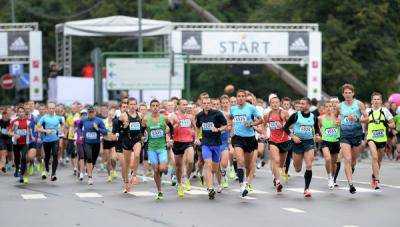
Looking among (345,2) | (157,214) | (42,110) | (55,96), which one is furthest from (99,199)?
(345,2)

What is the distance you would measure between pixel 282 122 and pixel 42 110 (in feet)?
32.3

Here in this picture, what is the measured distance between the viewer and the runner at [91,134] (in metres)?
24.4

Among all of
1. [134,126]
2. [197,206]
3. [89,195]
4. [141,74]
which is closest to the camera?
[197,206]

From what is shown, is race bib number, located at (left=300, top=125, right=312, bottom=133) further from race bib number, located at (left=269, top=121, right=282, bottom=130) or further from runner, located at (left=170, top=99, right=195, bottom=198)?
runner, located at (left=170, top=99, right=195, bottom=198)

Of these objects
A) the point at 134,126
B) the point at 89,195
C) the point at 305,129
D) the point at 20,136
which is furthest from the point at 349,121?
the point at 20,136

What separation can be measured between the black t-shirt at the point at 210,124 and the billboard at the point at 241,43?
23.4 m

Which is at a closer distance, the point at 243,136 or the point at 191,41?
the point at 243,136

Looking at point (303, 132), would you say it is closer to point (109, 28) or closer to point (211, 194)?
point (211, 194)

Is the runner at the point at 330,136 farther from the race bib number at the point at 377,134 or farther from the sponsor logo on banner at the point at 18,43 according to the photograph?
the sponsor logo on banner at the point at 18,43

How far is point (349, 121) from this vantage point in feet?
68.1

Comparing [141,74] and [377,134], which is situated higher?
[141,74]

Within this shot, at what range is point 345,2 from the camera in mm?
60969

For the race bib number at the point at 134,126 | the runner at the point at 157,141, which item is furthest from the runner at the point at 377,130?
the race bib number at the point at 134,126

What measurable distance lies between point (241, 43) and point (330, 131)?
22.8 metres
